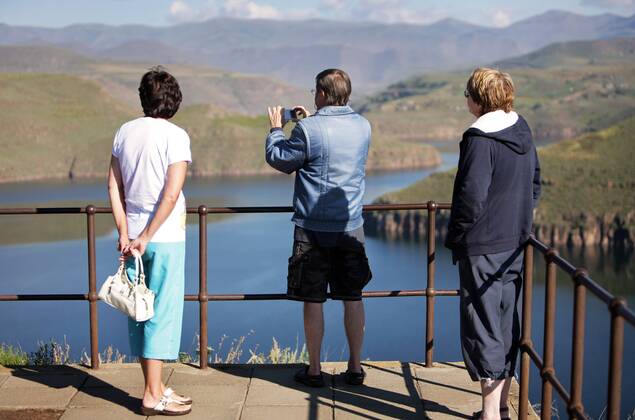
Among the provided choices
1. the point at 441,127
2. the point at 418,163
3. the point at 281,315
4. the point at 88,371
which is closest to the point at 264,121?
the point at 418,163

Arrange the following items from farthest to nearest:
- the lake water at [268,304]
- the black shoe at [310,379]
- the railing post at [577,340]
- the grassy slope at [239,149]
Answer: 1. the grassy slope at [239,149]
2. the lake water at [268,304]
3. the black shoe at [310,379]
4. the railing post at [577,340]

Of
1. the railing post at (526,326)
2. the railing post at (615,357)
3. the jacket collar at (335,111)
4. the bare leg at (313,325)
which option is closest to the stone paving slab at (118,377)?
the bare leg at (313,325)

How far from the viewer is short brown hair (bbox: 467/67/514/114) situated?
3299 millimetres

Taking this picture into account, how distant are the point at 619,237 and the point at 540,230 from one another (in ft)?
22.4

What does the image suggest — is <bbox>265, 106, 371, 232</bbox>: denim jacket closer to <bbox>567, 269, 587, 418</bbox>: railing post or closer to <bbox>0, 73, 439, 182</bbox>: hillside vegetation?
<bbox>567, 269, 587, 418</bbox>: railing post

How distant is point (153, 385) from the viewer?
3779 millimetres

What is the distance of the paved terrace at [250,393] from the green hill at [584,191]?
7518 centimetres

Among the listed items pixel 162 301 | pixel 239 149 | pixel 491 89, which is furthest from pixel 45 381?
pixel 239 149

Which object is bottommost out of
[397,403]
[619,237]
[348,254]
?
[619,237]

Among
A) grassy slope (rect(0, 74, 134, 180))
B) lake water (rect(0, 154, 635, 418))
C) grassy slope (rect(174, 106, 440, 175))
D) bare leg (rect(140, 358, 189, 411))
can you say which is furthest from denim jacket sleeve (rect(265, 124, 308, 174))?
grassy slope (rect(174, 106, 440, 175))

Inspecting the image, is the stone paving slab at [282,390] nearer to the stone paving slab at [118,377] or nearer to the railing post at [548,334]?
the stone paving slab at [118,377]

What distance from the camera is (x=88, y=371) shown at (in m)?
4.53

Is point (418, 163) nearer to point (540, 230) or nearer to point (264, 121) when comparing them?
point (264, 121)

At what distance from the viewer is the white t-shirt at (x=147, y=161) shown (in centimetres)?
347
